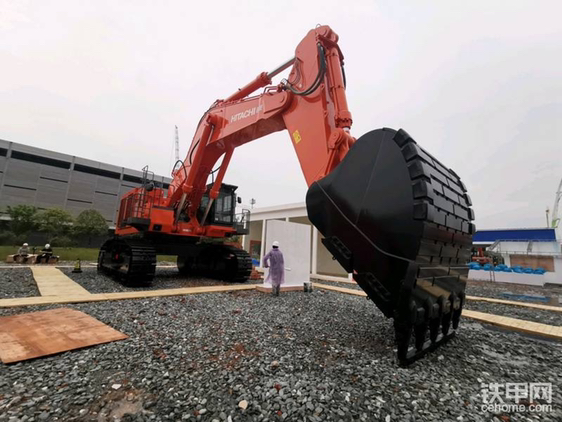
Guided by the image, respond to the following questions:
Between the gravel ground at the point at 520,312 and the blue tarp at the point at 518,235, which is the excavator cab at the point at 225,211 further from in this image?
the blue tarp at the point at 518,235

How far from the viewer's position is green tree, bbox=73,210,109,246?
30141 millimetres

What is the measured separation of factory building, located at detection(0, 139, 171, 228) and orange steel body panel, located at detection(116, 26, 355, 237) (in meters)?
42.5

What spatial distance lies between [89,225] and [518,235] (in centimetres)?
5249

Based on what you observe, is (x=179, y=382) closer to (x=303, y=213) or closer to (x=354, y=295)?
(x=354, y=295)

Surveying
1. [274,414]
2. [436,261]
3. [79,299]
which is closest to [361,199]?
[436,261]

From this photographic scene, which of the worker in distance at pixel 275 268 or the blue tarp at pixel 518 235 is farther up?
the blue tarp at pixel 518 235

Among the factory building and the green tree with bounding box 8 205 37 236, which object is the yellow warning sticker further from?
the factory building

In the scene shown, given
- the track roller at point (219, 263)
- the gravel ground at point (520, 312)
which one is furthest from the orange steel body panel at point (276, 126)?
the gravel ground at point (520, 312)

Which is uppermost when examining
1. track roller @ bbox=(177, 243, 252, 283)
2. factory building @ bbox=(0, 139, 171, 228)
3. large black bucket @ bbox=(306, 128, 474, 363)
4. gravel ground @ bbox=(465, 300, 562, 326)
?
factory building @ bbox=(0, 139, 171, 228)

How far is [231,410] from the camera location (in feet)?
6.57

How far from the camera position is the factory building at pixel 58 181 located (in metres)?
40.2

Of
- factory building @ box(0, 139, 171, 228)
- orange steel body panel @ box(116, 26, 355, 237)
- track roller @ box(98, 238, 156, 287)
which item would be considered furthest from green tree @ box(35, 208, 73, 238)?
orange steel body panel @ box(116, 26, 355, 237)

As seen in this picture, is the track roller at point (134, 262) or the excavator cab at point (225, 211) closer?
the track roller at point (134, 262)

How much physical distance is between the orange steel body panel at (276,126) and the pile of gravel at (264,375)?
93.3 inches
